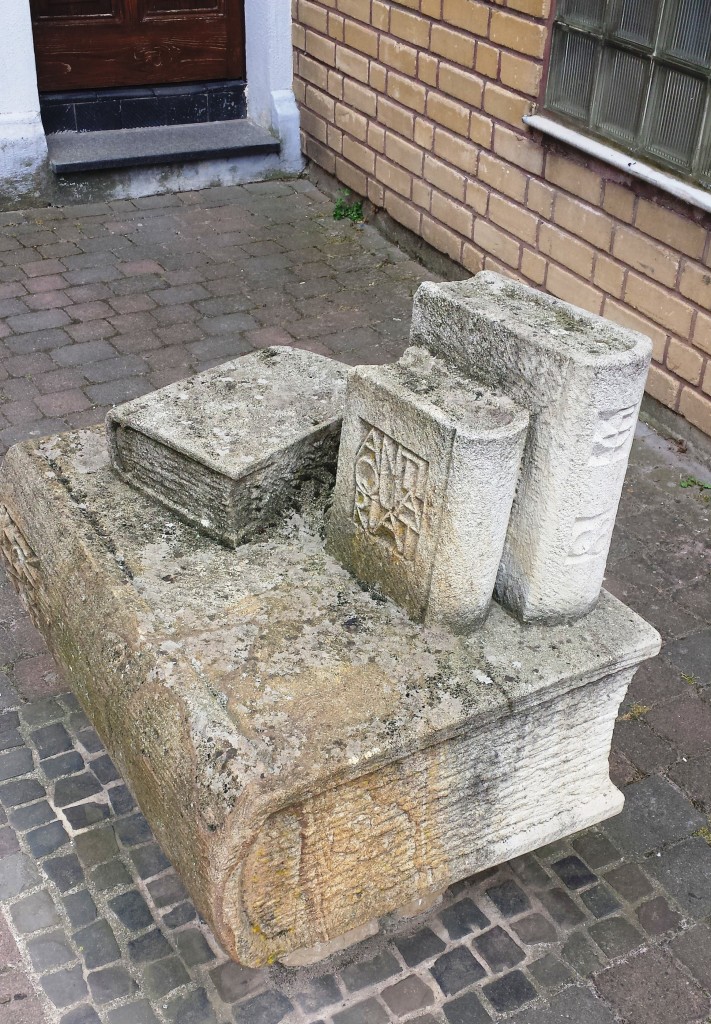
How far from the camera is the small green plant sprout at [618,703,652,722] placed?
12.0ft

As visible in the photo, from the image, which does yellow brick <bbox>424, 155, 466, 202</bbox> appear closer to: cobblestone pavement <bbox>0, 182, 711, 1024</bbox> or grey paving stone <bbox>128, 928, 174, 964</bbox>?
cobblestone pavement <bbox>0, 182, 711, 1024</bbox>

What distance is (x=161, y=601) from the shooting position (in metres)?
2.85

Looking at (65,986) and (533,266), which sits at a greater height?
(533,266)

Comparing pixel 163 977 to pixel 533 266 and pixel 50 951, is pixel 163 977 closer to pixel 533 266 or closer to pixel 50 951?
pixel 50 951

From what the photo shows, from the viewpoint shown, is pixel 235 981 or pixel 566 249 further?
pixel 566 249

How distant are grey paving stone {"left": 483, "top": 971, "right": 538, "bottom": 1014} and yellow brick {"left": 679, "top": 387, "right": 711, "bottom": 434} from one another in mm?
2806

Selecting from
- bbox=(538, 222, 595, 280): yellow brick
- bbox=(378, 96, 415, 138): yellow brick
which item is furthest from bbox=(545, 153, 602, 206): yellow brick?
bbox=(378, 96, 415, 138): yellow brick

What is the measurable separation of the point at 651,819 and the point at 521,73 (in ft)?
12.4

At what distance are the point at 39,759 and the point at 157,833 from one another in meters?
0.76

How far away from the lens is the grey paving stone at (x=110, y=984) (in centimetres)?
275

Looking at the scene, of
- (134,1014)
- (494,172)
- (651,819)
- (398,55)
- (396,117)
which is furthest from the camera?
(396,117)

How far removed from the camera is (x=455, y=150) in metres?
6.14

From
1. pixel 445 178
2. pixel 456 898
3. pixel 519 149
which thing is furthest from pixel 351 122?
pixel 456 898

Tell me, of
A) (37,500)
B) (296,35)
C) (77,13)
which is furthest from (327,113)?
(37,500)
